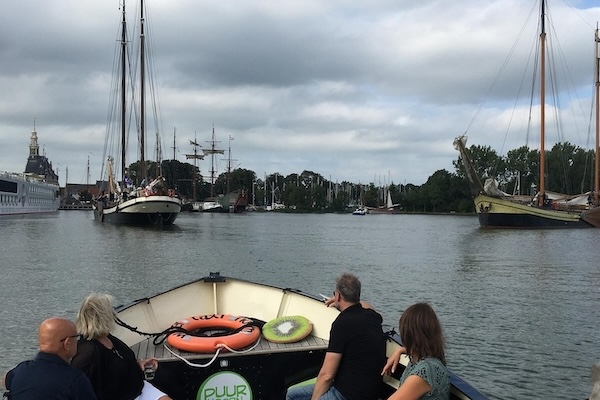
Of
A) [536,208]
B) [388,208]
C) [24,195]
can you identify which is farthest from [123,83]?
[388,208]

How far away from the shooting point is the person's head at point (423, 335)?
393 cm

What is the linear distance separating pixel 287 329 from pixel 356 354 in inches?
81.8

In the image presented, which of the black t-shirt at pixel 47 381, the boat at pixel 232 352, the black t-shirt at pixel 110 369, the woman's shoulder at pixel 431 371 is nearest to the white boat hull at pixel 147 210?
the boat at pixel 232 352

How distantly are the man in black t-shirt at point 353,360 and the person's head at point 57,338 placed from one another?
6.85 ft

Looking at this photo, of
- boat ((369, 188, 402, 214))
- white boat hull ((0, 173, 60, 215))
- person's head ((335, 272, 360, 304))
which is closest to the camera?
person's head ((335, 272, 360, 304))

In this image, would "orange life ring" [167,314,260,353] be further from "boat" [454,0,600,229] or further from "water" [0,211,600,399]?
"boat" [454,0,600,229]

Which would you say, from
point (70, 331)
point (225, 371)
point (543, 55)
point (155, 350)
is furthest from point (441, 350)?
point (543, 55)

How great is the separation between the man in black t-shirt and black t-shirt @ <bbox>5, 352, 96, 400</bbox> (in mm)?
1994

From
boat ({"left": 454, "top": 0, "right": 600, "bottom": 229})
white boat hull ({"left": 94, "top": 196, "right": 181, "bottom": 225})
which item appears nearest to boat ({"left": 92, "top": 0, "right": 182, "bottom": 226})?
white boat hull ({"left": 94, "top": 196, "right": 181, "bottom": 225})

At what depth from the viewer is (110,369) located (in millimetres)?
4301

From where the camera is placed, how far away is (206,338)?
20.0ft

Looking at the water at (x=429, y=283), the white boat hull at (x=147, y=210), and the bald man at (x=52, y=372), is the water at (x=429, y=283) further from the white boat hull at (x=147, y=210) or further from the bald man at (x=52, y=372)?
the white boat hull at (x=147, y=210)

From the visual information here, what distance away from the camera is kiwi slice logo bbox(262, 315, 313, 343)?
6.44 meters

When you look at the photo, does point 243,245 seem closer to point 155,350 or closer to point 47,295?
point 47,295
